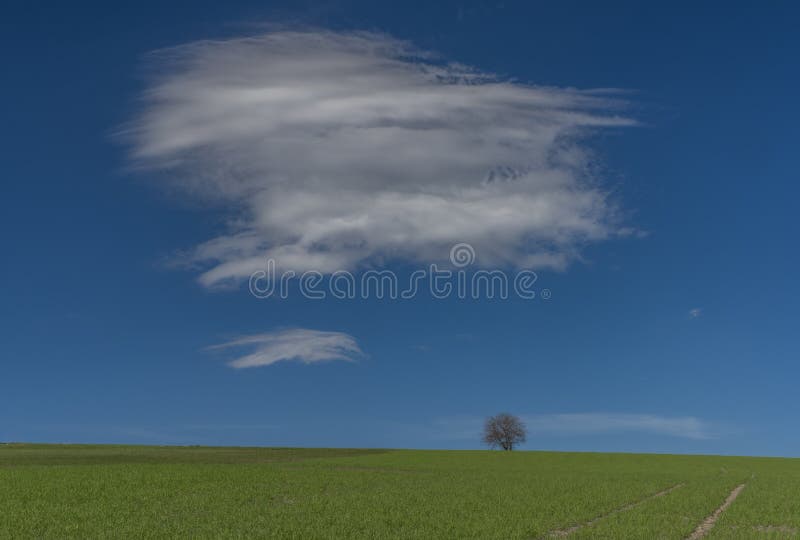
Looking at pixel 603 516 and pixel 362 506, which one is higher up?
pixel 362 506

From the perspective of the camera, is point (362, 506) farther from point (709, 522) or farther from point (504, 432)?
point (504, 432)

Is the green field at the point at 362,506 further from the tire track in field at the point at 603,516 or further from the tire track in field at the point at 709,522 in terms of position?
the tire track in field at the point at 709,522

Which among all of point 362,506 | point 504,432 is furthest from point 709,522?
point 504,432

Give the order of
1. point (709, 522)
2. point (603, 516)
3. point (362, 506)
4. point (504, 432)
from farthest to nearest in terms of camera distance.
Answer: point (504, 432)
point (362, 506)
point (603, 516)
point (709, 522)

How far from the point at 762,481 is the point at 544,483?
2048cm

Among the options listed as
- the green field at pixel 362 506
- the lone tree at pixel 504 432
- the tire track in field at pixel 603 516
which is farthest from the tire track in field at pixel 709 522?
the lone tree at pixel 504 432

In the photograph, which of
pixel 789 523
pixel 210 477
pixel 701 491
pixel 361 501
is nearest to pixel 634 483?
pixel 701 491

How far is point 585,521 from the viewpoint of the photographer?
30078 millimetres

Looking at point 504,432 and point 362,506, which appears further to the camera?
point 504,432

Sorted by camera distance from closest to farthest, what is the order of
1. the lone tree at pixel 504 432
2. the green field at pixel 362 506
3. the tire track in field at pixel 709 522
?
the green field at pixel 362 506, the tire track in field at pixel 709 522, the lone tree at pixel 504 432

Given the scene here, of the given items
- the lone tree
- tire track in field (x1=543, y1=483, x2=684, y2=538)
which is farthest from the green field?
the lone tree

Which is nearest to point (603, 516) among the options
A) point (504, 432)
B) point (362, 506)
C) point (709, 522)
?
point (709, 522)

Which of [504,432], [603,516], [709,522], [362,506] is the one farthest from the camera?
[504,432]

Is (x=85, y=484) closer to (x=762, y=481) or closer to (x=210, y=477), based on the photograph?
(x=210, y=477)
